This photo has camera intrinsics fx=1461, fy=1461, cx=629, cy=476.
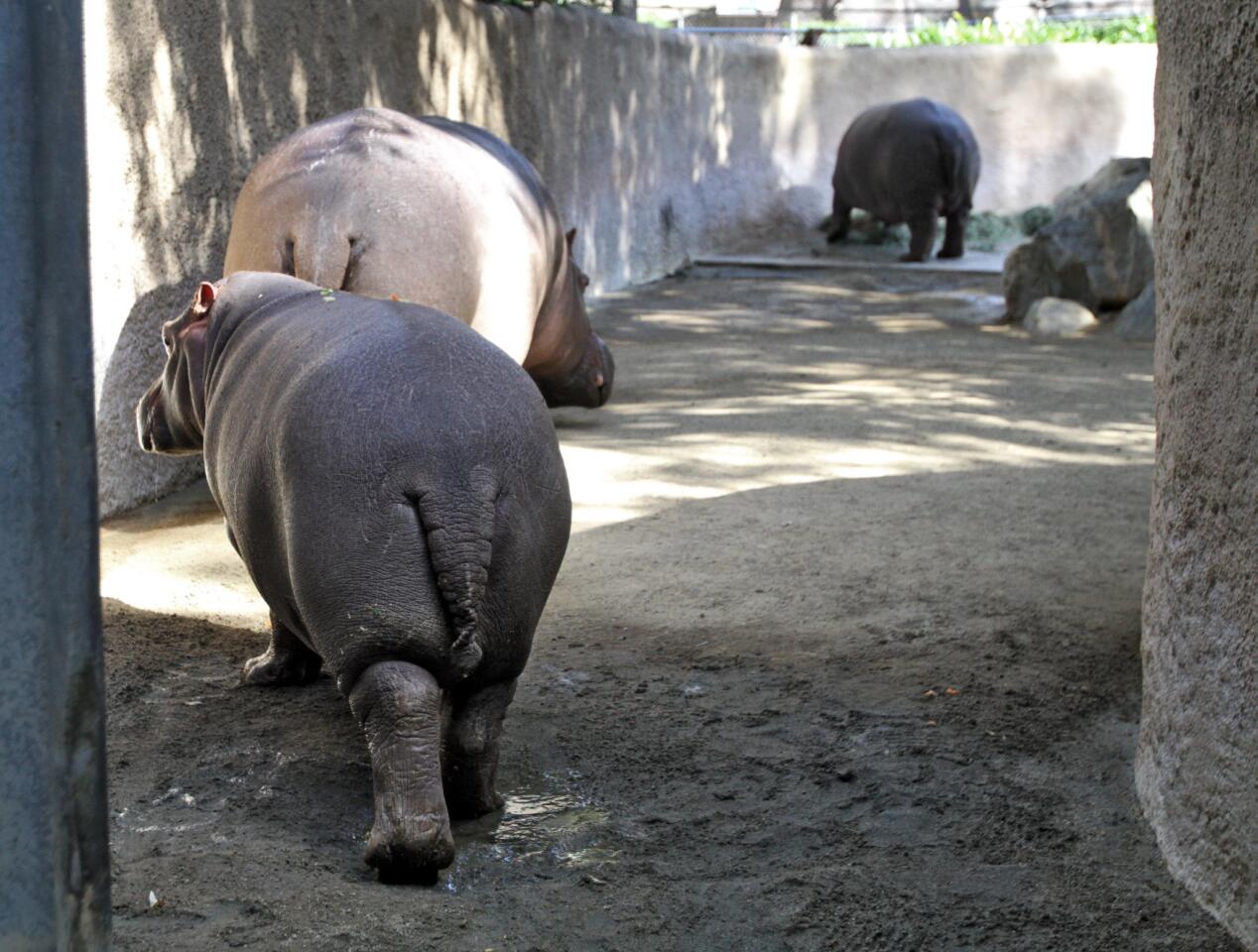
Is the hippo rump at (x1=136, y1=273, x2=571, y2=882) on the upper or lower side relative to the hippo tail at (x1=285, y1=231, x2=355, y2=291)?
lower

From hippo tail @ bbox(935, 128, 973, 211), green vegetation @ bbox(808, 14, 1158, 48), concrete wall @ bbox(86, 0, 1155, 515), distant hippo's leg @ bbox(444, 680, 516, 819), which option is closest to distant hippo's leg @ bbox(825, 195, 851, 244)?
concrete wall @ bbox(86, 0, 1155, 515)

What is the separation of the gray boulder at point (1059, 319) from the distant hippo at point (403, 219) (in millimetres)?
5432

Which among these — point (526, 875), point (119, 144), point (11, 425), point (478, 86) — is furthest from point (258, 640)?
point (478, 86)

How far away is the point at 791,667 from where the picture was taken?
12.2 ft

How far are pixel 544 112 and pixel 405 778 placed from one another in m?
8.15

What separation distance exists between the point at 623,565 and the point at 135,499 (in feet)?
6.60

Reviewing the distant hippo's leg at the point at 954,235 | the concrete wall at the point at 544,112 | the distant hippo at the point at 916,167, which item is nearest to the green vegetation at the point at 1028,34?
the concrete wall at the point at 544,112

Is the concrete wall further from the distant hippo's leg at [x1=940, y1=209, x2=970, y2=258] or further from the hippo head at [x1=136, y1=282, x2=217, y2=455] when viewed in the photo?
the distant hippo's leg at [x1=940, y1=209, x2=970, y2=258]

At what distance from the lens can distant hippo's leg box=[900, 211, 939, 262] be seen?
13.8 metres

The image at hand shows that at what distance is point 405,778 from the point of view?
251cm

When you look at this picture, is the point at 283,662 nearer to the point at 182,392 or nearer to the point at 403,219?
the point at 182,392

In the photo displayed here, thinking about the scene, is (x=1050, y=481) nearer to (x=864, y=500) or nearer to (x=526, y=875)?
(x=864, y=500)

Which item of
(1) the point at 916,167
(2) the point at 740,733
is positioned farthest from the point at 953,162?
(2) the point at 740,733

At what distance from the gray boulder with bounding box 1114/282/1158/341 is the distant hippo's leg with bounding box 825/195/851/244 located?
5.66m
